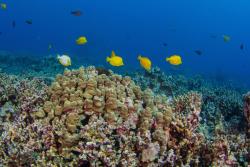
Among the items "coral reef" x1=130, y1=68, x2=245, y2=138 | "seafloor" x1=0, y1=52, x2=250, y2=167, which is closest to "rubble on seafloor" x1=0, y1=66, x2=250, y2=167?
"seafloor" x1=0, y1=52, x2=250, y2=167

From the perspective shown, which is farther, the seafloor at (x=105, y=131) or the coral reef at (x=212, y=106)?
the coral reef at (x=212, y=106)

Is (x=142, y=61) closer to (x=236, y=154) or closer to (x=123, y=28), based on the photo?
(x=236, y=154)

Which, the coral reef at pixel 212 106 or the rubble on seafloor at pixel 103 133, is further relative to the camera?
the coral reef at pixel 212 106

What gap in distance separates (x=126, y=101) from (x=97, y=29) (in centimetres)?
15532

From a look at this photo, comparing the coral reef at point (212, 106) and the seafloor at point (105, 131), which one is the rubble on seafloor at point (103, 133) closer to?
the seafloor at point (105, 131)

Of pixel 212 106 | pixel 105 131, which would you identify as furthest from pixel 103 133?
pixel 212 106

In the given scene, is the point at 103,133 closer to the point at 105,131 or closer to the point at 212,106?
the point at 105,131

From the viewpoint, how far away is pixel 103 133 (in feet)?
15.1

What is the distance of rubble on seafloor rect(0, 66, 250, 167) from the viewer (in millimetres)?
4484

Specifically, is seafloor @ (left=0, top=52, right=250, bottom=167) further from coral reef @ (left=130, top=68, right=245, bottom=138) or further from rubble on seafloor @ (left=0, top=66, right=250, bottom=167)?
coral reef @ (left=130, top=68, right=245, bottom=138)

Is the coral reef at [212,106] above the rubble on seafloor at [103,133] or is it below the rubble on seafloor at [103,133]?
above

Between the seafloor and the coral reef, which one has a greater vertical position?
the coral reef

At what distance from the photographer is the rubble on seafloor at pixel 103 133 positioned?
448 centimetres

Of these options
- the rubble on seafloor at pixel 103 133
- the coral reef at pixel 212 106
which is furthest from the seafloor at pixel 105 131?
the coral reef at pixel 212 106
